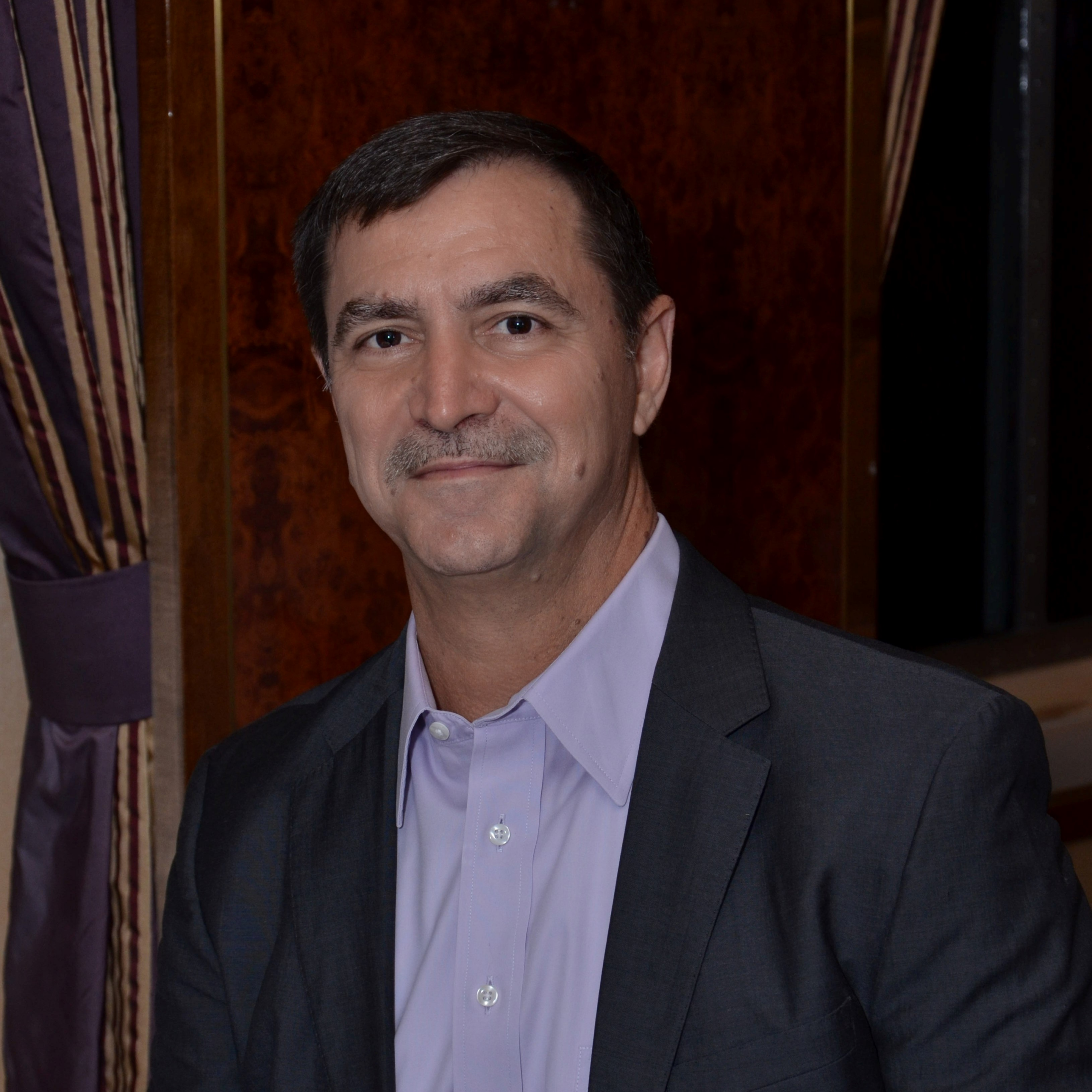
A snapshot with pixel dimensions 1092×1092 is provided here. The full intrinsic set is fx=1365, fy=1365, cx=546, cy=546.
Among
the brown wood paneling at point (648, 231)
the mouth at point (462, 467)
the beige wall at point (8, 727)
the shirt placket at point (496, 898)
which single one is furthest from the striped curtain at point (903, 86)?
the beige wall at point (8, 727)

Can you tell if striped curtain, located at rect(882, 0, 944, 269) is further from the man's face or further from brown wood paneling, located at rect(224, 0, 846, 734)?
the man's face

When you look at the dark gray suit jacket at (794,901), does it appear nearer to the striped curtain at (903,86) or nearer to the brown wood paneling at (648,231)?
the brown wood paneling at (648,231)

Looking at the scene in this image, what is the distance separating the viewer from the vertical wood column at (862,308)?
274cm

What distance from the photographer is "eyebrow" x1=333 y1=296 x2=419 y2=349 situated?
1512 millimetres

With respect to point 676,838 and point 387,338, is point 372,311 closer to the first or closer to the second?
point 387,338

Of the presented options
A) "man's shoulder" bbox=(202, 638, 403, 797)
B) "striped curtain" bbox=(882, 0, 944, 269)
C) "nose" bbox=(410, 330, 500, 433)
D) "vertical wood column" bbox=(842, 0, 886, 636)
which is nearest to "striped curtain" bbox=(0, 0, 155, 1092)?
"man's shoulder" bbox=(202, 638, 403, 797)

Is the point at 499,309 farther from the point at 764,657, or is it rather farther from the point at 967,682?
the point at 967,682

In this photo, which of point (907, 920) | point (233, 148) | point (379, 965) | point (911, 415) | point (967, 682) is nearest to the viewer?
point (907, 920)

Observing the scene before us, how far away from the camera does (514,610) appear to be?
1568mm

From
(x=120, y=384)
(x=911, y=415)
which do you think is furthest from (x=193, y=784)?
(x=911, y=415)

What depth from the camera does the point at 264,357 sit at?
211 centimetres

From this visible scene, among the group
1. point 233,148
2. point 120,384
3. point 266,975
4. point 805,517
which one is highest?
point 233,148

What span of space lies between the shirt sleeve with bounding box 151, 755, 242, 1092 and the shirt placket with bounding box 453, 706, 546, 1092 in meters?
0.36

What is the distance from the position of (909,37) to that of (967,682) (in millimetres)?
2005
